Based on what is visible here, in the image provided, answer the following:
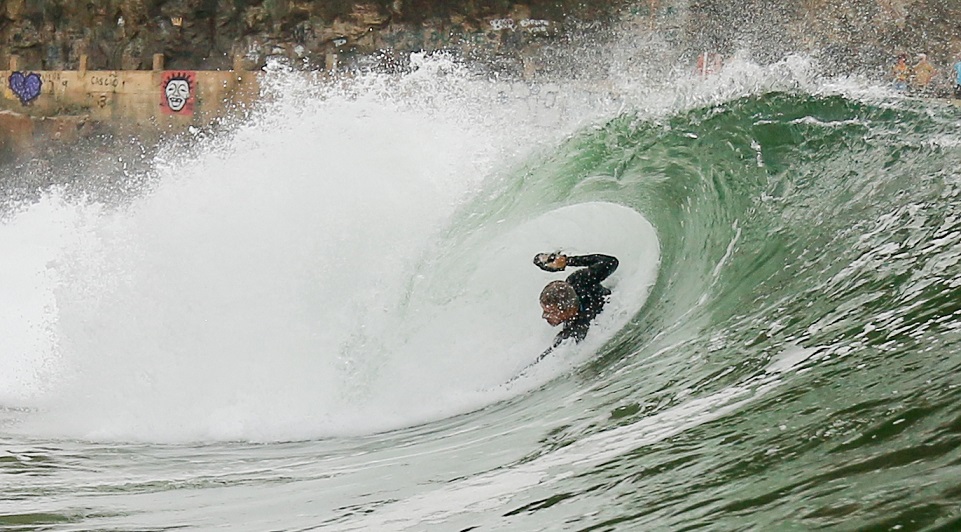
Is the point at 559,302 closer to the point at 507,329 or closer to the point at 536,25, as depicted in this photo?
the point at 507,329

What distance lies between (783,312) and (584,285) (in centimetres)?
134

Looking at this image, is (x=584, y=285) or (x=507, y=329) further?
(x=507, y=329)

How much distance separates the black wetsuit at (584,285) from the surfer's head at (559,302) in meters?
0.06

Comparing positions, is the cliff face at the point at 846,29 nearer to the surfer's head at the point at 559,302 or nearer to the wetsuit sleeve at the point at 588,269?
the wetsuit sleeve at the point at 588,269

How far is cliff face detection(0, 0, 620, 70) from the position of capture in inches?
754

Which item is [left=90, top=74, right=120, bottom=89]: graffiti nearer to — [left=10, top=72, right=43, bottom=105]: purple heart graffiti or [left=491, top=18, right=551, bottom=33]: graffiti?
[left=10, top=72, right=43, bottom=105]: purple heart graffiti

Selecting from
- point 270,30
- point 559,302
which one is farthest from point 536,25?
point 559,302

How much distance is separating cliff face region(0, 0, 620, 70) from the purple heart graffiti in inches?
76.8

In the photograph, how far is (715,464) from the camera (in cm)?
284

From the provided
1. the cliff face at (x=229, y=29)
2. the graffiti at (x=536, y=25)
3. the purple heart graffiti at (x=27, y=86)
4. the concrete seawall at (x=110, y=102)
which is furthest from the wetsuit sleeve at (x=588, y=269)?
the purple heart graffiti at (x=27, y=86)

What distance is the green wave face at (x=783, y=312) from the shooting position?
247 cm

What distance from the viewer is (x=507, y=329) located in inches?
226

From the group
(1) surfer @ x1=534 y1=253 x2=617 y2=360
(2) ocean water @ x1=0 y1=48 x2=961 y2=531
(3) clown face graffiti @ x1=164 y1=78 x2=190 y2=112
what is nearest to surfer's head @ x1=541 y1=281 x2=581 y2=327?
(1) surfer @ x1=534 y1=253 x2=617 y2=360

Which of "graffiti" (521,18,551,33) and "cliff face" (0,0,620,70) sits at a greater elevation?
"cliff face" (0,0,620,70)
